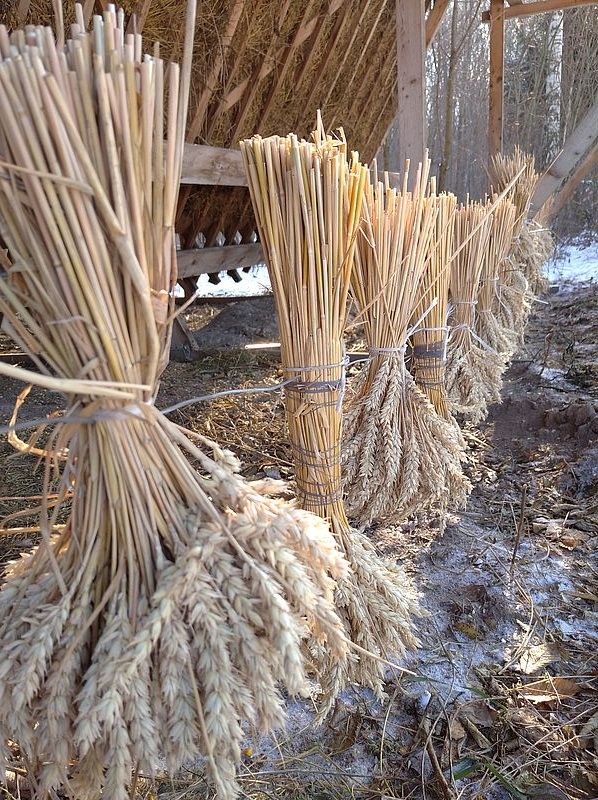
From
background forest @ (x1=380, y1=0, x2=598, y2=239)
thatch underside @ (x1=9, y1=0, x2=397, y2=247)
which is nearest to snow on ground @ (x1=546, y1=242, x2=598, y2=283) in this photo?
background forest @ (x1=380, y1=0, x2=598, y2=239)

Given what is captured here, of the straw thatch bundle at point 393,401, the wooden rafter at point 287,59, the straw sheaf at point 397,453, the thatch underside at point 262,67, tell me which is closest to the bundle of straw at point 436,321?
the straw thatch bundle at point 393,401

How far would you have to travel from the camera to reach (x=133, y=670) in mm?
617

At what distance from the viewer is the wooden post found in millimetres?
2385

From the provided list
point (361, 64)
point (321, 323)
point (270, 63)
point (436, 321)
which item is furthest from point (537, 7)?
point (321, 323)

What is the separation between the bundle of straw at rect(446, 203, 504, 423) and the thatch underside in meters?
1.75

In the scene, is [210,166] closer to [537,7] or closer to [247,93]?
[247,93]

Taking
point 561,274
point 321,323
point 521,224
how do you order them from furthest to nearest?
1. point 561,274
2. point 521,224
3. point 321,323

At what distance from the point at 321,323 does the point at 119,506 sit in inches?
21.9

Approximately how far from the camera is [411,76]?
8.10ft

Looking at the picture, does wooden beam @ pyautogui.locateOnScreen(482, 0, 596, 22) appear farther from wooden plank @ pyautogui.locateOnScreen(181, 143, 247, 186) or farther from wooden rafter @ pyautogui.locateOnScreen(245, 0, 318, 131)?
wooden plank @ pyautogui.locateOnScreen(181, 143, 247, 186)

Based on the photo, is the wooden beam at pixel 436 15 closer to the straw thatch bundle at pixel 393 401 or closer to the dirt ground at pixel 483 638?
the dirt ground at pixel 483 638

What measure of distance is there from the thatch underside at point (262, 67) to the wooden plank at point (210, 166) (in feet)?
1.26

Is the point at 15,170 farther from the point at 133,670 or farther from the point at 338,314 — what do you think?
the point at 338,314

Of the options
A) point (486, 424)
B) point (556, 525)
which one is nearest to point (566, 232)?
point (486, 424)
